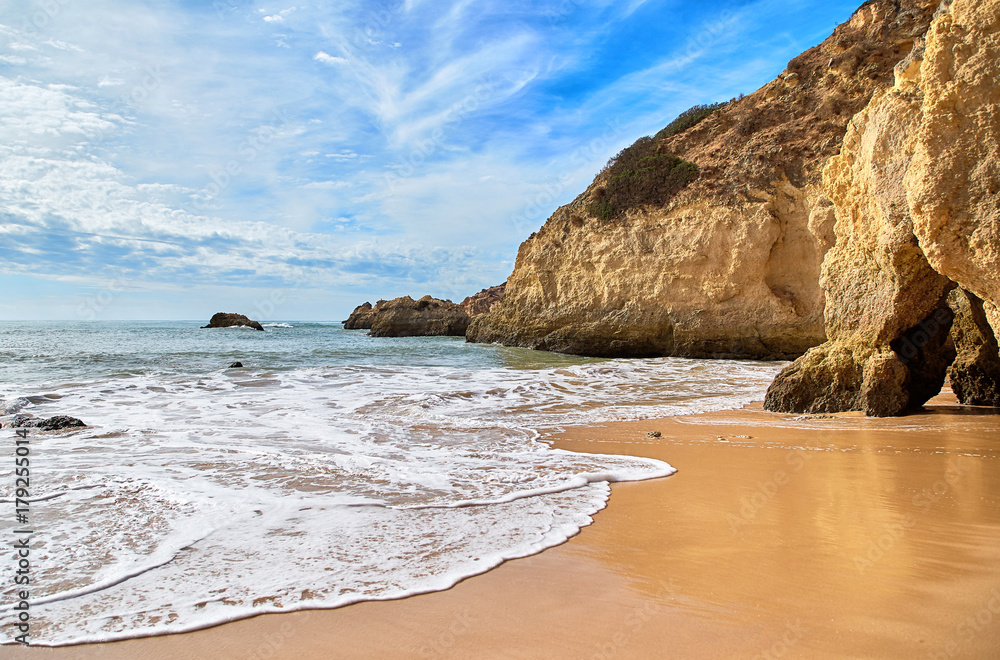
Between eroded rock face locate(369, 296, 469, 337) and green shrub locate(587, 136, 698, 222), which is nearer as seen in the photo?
green shrub locate(587, 136, 698, 222)

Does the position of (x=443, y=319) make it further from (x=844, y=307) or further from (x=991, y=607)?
(x=991, y=607)

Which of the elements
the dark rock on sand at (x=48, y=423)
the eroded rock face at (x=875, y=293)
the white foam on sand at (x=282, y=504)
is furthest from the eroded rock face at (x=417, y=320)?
the eroded rock face at (x=875, y=293)

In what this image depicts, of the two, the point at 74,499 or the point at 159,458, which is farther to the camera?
the point at 159,458

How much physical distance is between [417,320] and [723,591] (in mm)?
39438

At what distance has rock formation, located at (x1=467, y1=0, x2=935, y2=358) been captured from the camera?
16922 millimetres

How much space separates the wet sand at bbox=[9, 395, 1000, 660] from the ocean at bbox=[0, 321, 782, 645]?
18 cm

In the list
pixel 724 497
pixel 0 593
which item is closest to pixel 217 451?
pixel 0 593

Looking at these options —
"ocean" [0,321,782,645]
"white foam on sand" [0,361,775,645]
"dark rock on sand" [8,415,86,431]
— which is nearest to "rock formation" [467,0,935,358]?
"ocean" [0,321,782,645]

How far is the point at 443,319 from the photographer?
41281 millimetres

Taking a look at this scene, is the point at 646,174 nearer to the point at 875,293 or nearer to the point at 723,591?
the point at 875,293

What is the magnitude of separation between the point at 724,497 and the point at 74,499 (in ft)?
14.5

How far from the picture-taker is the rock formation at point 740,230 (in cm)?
1692

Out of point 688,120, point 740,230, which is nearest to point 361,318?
point 688,120

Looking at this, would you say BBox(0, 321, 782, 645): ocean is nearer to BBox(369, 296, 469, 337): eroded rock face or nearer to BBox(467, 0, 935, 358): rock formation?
BBox(467, 0, 935, 358): rock formation
